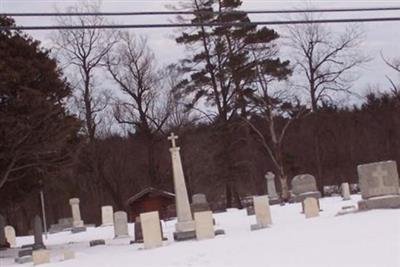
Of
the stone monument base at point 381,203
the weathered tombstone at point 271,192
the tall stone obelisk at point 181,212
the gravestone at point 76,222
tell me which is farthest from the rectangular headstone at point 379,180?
the gravestone at point 76,222

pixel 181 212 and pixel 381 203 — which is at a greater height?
pixel 181 212

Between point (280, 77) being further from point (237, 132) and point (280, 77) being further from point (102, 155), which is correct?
point (102, 155)

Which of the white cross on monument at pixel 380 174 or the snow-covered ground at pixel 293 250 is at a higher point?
the white cross on monument at pixel 380 174

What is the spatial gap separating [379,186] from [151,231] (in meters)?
7.29

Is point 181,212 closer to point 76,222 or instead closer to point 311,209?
point 311,209

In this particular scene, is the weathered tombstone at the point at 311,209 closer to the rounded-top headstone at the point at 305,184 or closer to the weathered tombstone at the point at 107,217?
the rounded-top headstone at the point at 305,184

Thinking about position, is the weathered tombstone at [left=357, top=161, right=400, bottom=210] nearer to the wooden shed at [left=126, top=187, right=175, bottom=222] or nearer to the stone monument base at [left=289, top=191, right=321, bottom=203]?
the stone monument base at [left=289, top=191, right=321, bottom=203]

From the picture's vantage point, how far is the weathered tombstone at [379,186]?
19438 millimetres

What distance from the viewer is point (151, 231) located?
734 inches

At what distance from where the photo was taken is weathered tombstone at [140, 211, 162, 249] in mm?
18547

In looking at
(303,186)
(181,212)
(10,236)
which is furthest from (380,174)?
(10,236)

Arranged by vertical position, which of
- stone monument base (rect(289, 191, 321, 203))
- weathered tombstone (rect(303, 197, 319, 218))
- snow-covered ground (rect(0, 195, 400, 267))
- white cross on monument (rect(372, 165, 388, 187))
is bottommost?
snow-covered ground (rect(0, 195, 400, 267))

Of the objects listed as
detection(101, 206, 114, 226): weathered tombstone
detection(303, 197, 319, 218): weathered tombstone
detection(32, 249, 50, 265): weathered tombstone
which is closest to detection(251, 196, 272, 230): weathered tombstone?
detection(303, 197, 319, 218): weathered tombstone

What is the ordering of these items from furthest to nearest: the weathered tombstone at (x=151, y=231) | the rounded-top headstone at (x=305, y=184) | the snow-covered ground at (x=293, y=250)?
the rounded-top headstone at (x=305, y=184)
the weathered tombstone at (x=151, y=231)
the snow-covered ground at (x=293, y=250)
